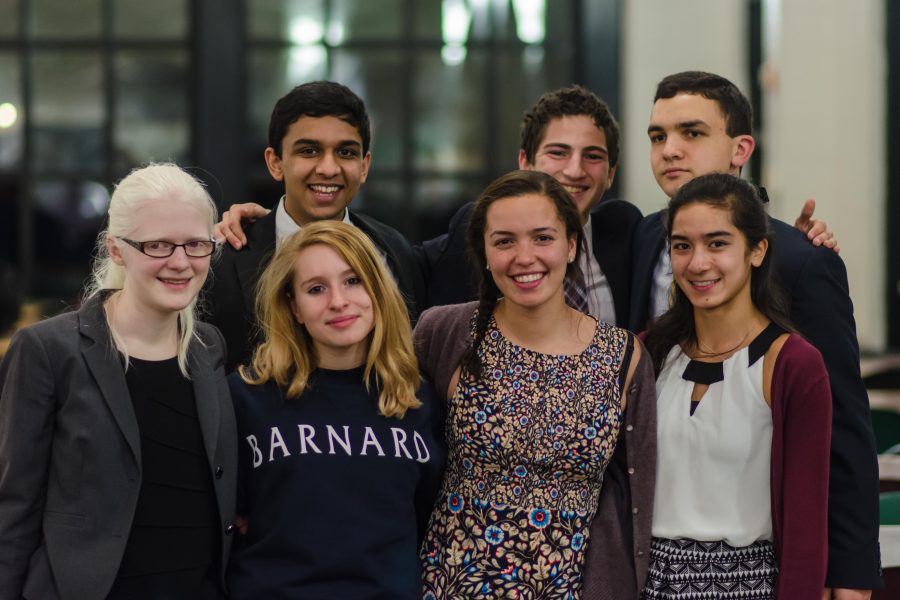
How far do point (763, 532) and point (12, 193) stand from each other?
3943 millimetres

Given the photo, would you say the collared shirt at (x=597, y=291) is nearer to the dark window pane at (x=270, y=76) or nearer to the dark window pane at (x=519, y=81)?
the dark window pane at (x=519, y=81)


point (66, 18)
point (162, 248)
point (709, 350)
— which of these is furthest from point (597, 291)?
point (66, 18)

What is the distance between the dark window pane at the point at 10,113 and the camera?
492cm

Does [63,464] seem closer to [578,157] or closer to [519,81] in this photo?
[578,157]

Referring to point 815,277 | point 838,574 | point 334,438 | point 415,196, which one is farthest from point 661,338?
point 415,196

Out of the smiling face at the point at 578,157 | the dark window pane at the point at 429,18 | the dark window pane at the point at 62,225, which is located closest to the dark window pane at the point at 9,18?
the dark window pane at the point at 62,225

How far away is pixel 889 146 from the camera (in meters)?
5.03

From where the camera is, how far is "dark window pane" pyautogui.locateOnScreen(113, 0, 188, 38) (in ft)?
16.2

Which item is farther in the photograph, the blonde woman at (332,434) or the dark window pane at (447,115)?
the dark window pane at (447,115)

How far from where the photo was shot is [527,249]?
2.11m

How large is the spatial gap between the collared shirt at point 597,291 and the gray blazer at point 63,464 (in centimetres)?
112

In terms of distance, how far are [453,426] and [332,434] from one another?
0.23m

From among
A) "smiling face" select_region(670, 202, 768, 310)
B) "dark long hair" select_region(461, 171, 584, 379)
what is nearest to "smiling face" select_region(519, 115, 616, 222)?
"dark long hair" select_region(461, 171, 584, 379)

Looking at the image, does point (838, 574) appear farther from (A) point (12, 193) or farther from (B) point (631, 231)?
(A) point (12, 193)
